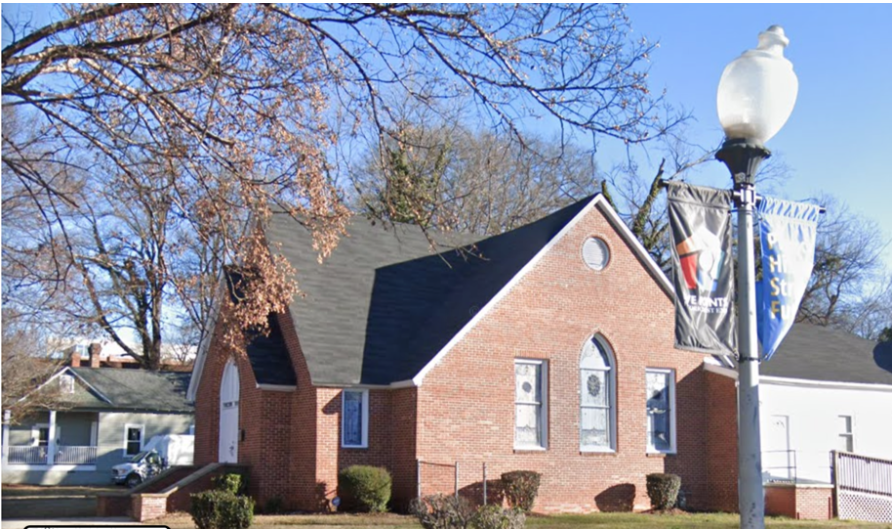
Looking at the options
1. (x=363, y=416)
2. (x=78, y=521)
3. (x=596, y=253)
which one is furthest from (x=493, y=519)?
(x=596, y=253)

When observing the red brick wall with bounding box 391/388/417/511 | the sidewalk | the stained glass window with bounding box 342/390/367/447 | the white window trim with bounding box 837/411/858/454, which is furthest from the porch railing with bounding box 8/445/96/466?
the white window trim with bounding box 837/411/858/454

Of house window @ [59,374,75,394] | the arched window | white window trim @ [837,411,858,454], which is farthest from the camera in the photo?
house window @ [59,374,75,394]

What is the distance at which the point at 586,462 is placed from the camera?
24.7 m

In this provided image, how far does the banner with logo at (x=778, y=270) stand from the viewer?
7.79 metres

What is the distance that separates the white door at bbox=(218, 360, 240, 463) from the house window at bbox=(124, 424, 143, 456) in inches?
898

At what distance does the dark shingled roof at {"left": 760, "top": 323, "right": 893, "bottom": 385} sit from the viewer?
2767cm

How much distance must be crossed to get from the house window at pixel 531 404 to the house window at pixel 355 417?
3.61 meters

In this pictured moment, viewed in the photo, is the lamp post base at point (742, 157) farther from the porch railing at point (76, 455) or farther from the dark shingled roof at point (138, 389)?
the porch railing at point (76, 455)

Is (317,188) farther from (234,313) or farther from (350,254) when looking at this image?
(350,254)

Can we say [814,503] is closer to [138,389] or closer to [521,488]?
[521,488]

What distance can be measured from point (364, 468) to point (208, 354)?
27.3 feet

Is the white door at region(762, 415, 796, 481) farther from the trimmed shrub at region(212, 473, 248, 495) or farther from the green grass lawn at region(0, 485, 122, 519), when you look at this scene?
the green grass lawn at region(0, 485, 122, 519)

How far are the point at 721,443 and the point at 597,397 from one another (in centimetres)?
352

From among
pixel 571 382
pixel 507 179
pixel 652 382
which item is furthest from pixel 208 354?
pixel 507 179
